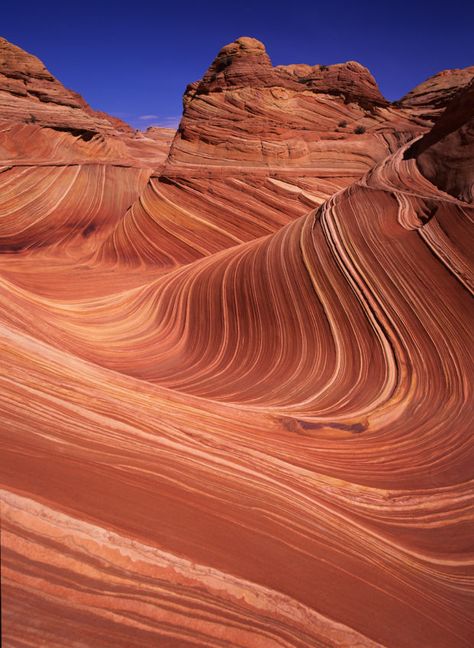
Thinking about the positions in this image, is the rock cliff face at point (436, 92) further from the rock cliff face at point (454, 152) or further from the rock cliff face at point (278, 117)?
the rock cliff face at point (454, 152)

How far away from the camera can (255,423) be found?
3041 millimetres

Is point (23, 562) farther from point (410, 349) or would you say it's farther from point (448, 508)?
point (410, 349)

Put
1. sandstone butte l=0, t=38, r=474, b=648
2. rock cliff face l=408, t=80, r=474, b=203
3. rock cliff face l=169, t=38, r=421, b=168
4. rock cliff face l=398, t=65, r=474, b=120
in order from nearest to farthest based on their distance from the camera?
sandstone butte l=0, t=38, r=474, b=648
rock cliff face l=408, t=80, r=474, b=203
rock cliff face l=169, t=38, r=421, b=168
rock cliff face l=398, t=65, r=474, b=120

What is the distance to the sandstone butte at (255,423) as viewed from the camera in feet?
4.26

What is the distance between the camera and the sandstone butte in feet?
4.26

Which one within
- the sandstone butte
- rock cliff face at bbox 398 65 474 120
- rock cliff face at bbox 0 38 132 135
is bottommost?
the sandstone butte

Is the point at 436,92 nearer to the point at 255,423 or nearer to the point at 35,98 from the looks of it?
the point at 35,98

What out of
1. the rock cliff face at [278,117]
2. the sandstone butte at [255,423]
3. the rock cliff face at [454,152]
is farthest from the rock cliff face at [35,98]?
the rock cliff face at [454,152]

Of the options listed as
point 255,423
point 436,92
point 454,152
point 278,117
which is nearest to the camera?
point 255,423

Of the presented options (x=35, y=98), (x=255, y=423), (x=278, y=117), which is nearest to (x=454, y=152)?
(x=255, y=423)

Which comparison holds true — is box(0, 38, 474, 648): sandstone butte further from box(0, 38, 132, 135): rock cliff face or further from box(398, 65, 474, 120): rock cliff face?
box(398, 65, 474, 120): rock cliff face

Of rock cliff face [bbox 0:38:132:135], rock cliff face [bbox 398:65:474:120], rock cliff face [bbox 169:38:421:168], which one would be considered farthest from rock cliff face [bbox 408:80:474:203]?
rock cliff face [bbox 0:38:132:135]

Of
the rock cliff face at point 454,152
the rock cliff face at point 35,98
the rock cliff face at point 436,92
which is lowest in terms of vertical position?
the rock cliff face at point 454,152

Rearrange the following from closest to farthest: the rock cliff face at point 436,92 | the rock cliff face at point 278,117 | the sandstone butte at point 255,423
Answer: the sandstone butte at point 255,423, the rock cliff face at point 278,117, the rock cliff face at point 436,92
